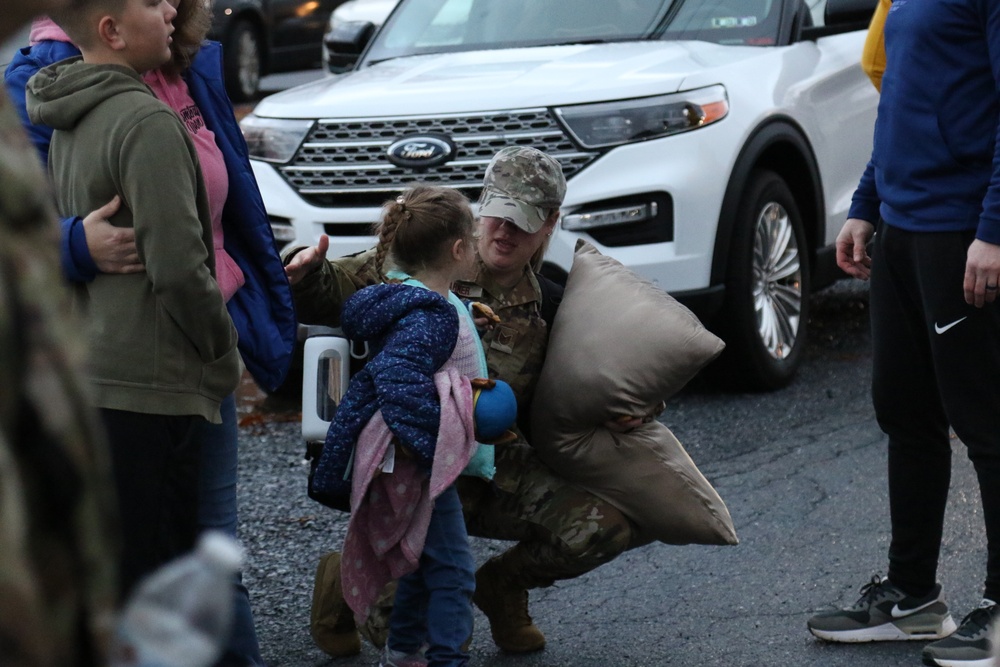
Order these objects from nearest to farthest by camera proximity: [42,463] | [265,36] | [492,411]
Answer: [42,463] < [492,411] < [265,36]

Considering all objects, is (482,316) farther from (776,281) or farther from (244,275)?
(776,281)

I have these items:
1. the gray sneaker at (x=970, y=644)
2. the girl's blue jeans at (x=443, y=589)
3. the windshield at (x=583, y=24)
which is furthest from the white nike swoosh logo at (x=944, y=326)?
the windshield at (x=583, y=24)

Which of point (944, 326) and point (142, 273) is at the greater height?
point (142, 273)

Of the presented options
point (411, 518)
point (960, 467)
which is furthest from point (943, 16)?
point (960, 467)

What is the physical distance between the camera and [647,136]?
18.4 feet

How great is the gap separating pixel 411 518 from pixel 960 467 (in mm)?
2805

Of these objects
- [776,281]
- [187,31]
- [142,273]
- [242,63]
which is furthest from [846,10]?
[242,63]

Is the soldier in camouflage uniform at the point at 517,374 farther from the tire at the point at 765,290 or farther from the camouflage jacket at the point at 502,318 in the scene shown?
the tire at the point at 765,290

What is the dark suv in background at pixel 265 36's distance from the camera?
51.6ft

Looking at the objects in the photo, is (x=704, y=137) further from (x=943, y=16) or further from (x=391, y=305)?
(x=391, y=305)

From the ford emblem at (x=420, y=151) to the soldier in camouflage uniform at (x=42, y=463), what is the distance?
4585mm

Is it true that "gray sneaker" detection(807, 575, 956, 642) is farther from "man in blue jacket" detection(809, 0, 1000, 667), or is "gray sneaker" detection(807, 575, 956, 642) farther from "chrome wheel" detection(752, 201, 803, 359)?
"chrome wheel" detection(752, 201, 803, 359)

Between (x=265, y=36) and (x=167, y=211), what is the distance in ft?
47.6

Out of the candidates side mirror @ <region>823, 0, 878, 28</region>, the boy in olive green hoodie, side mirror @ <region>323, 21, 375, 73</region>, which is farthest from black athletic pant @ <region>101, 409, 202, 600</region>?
side mirror @ <region>323, 21, 375, 73</region>
